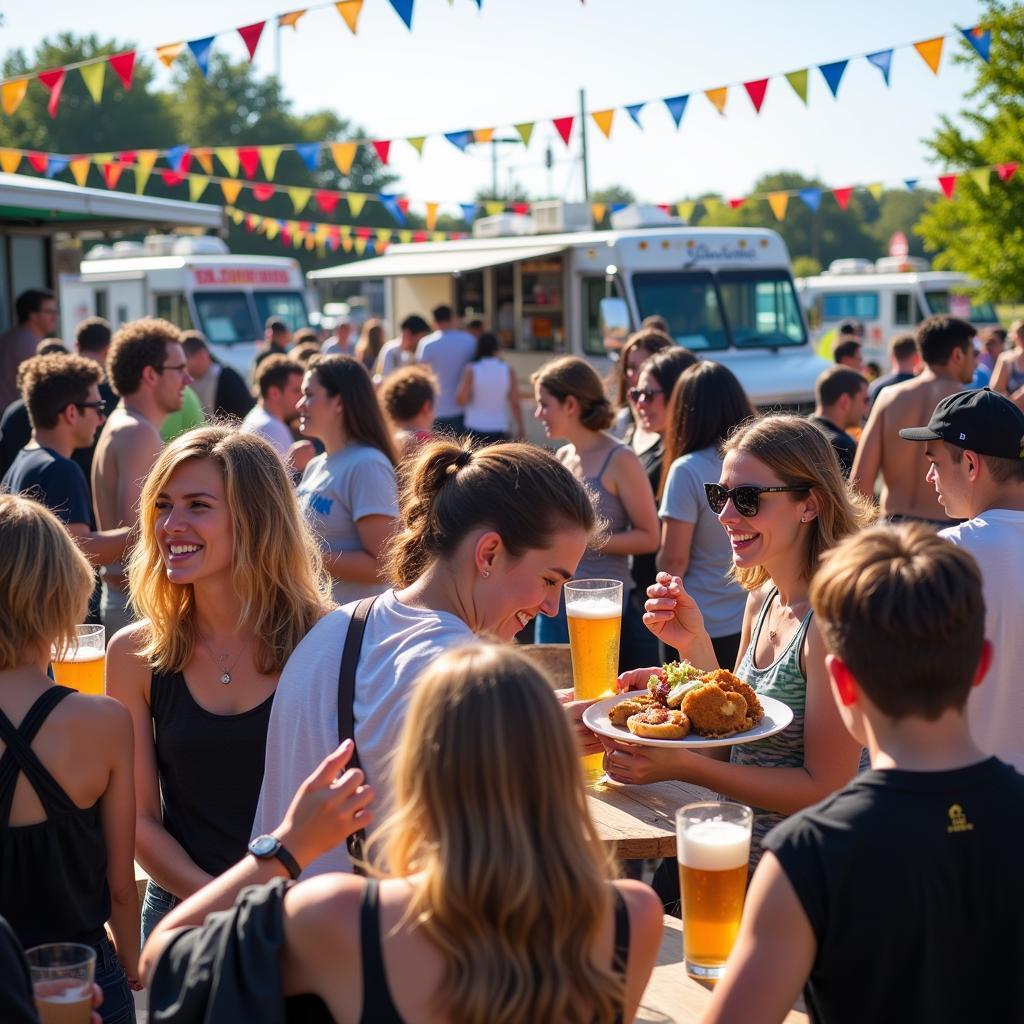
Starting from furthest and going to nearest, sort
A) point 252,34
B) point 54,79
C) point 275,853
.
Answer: point 54,79 → point 252,34 → point 275,853

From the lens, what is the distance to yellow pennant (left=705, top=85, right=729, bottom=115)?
37.9 ft

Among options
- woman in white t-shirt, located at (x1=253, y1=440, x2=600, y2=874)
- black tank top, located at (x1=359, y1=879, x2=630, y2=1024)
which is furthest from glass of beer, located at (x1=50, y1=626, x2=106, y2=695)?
black tank top, located at (x1=359, y1=879, x2=630, y2=1024)

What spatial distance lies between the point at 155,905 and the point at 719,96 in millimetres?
10259

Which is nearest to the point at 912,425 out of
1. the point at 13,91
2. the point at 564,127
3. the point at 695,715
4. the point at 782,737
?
the point at 782,737

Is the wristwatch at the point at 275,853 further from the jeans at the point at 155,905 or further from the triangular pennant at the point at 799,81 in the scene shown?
the triangular pennant at the point at 799,81

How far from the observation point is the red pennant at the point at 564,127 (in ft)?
41.8

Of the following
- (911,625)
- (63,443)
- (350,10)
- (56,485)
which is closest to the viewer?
(911,625)

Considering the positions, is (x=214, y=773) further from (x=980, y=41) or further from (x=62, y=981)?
(x=980, y=41)

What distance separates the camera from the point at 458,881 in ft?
4.98

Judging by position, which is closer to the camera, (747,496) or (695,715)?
(695,715)

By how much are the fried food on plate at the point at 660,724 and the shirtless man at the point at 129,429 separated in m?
2.87

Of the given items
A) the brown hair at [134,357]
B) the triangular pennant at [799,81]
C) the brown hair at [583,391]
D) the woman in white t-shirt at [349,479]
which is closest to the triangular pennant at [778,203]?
the triangular pennant at [799,81]

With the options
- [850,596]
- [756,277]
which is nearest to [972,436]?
[850,596]

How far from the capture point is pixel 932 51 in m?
10.2
